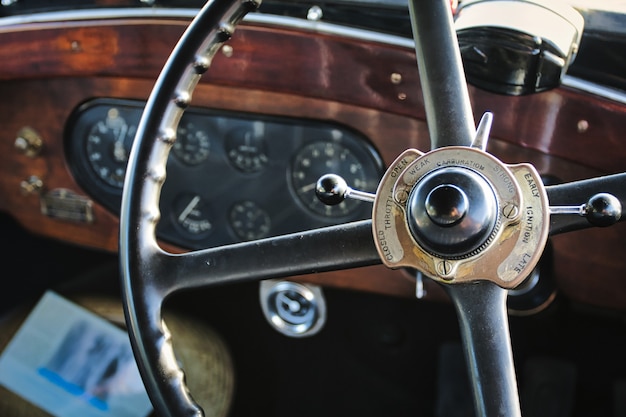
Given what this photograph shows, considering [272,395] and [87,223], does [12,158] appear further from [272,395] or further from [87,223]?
[272,395]

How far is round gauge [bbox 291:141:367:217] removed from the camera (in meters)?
1.35

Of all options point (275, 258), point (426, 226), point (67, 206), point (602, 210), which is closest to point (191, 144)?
point (67, 206)

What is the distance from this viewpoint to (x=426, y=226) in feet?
2.54

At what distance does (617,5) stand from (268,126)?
608 mm

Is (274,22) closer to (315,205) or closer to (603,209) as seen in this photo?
(315,205)

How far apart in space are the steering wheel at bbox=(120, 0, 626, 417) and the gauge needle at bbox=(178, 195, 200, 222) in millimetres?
593

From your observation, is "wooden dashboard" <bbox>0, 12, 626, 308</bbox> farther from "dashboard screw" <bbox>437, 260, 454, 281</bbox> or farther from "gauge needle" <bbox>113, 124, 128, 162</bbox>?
"dashboard screw" <bbox>437, 260, 454, 281</bbox>

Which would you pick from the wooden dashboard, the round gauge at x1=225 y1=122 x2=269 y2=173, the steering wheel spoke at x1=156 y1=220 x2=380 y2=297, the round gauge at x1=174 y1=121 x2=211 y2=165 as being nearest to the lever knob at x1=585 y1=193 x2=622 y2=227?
the steering wheel spoke at x1=156 y1=220 x2=380 y2=297

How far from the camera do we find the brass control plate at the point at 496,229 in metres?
0.77

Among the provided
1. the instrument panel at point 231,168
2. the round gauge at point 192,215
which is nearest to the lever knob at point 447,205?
the instrument panel at point 231,168

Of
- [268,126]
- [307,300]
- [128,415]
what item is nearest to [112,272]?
[128,415]

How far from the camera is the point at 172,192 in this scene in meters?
1.54

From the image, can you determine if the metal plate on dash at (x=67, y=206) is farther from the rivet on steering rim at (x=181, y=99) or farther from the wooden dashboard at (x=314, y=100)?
the rivet on steering rim at (x=181, y=99)

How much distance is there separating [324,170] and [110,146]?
465mm
